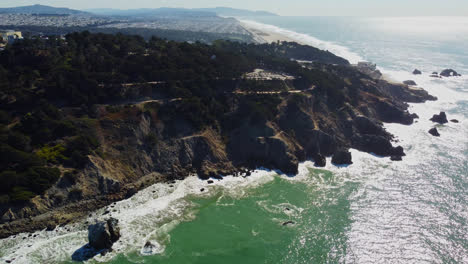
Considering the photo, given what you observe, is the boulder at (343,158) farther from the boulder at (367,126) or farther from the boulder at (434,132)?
the boulder at (434,132)

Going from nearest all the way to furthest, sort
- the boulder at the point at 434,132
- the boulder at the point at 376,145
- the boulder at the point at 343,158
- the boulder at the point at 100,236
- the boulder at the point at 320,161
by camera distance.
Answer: the boulder at the point at 100,236 < the boulder at the point at 320,161 < the boulder at the point at 343,158 < the boulder at the point at 376,145 < the boulder at the point at 434,132

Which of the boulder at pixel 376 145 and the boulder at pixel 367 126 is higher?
the boulder at pixel 367 126

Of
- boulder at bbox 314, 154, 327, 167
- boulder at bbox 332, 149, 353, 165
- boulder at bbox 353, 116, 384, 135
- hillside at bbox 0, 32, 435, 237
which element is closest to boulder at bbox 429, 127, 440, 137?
hillside at bbox 0, 32, 435, 237

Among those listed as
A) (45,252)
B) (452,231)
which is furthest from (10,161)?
(452,231)

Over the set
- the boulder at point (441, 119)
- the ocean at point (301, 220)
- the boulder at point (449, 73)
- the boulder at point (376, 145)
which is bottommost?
the ocean at point (301, 220)

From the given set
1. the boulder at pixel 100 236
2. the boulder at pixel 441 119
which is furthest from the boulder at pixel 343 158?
the boulder at pixel 100 236

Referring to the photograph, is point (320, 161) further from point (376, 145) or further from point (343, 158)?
point (376, 145)

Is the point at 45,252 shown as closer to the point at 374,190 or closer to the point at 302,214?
the point at 302,214

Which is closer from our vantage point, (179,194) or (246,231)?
(246,231)

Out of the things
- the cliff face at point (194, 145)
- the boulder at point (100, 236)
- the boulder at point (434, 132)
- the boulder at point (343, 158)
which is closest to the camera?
the boulder at point (100, 236)
